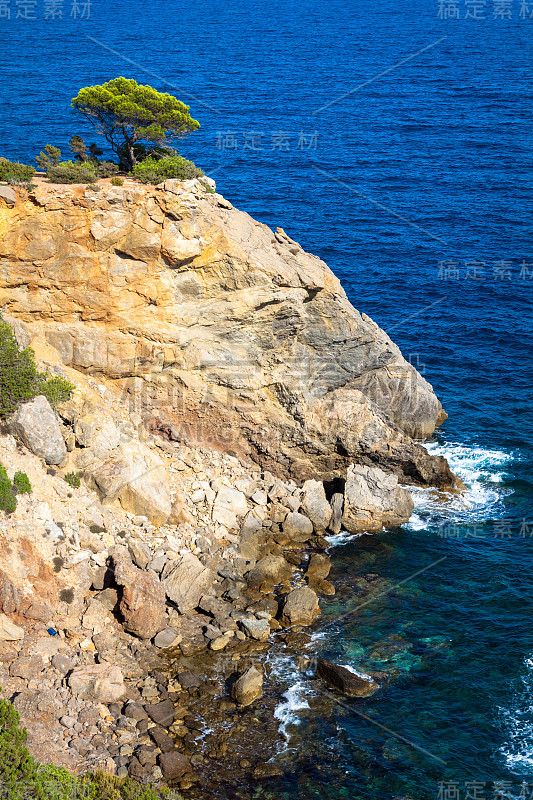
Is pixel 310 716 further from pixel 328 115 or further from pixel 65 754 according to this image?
pixel 328 115

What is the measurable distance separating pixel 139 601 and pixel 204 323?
1764 cm

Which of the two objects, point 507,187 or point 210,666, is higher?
point 507,187

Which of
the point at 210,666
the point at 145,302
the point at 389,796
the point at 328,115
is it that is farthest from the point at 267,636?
the point at 328,115

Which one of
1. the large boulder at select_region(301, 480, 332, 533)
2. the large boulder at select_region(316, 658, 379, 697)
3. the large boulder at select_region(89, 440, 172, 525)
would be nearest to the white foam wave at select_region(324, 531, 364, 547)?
the large boulder at select_region(301, 480, 332, 533)

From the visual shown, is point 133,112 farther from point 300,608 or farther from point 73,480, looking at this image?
point 300,608

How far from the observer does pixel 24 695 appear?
30.5 m

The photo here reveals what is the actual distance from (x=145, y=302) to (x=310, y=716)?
25253mm

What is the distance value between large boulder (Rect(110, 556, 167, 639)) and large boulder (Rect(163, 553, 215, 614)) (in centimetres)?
125

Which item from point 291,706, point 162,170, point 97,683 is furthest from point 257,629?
point 162,170

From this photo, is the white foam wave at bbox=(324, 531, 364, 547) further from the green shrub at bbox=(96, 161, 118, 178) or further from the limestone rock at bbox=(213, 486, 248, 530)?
the green shrub at bbox=(96, 161, 118, 178)

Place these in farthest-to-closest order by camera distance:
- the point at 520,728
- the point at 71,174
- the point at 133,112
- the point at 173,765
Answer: the point at 133,112 → the point at 71,174 → the point at 520,728 → the point at 173,765

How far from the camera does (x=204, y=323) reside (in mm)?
44562

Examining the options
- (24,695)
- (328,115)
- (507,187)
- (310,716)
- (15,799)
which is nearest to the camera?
(15,799)

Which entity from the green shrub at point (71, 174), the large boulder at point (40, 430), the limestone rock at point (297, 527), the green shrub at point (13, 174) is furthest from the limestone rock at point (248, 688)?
the green shrub at point (13, 174)
